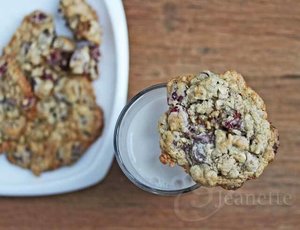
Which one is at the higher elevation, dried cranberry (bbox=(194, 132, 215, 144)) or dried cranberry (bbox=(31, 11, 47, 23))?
dried cranberry (bbox=(31, 11, 47, 23))

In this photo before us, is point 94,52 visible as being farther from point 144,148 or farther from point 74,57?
point 144,148

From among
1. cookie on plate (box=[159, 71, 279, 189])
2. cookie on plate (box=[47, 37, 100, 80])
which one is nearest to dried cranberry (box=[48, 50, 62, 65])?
cookie on plate (box=[47, 37, 100, 80])

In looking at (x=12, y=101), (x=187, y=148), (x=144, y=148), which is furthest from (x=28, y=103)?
(x=187, y=148)

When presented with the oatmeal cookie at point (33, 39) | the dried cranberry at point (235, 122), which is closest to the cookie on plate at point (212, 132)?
the dried cranberry at point (235, 122)

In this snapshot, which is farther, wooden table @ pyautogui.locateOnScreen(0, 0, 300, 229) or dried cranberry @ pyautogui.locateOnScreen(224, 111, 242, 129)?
wooden table @ pyautogui.locateOnScreen(0, 0, 300, 229)

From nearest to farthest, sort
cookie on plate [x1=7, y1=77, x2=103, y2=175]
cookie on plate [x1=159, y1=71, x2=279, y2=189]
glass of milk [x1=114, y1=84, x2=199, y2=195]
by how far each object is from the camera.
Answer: cookie on plate [x1=159, y1=71, x2=279, y2=189], glass of milk [x1=114, y1=84, x2=199, y2=195], cookie on plate [x1=7, y1=77, x2=103, y2=175]

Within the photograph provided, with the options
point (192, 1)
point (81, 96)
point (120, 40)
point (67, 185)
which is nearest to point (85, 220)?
point (67, 185)

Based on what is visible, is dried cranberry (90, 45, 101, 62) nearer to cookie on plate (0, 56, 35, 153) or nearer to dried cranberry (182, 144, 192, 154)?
cookie on plate (0, 56, 35, 153)

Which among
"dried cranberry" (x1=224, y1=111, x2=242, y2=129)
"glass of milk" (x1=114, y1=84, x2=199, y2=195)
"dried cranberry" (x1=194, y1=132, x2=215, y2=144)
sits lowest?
"glass of milk" (x1=114, y1=84, x2=199, y2=195)
